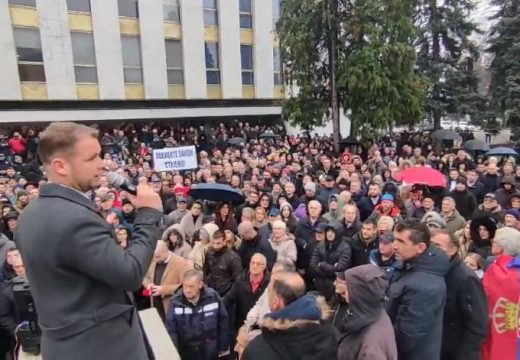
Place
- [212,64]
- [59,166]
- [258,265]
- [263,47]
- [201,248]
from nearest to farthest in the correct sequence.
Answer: [59,166], [258,265], [201,248], [212,64], [263,47]

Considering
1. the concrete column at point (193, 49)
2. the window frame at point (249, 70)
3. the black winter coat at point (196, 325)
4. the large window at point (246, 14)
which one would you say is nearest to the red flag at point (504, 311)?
the black winter coat at point (196, 325)

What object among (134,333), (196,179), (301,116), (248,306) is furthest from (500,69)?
(134,333)

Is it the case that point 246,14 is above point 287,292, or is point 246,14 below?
above

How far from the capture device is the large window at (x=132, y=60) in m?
22.0

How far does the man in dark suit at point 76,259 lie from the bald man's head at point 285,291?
2.96 ft

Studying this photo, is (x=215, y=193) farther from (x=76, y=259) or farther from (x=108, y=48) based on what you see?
(x=108, y=48)

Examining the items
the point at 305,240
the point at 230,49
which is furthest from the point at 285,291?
the point at 230,49

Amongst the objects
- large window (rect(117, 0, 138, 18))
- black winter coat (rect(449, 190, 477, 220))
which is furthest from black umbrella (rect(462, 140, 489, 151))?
large window (rect(117, 0, 138, 18))

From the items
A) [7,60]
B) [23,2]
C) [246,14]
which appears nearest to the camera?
[7,60]

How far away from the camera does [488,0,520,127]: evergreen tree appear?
66.0 ft

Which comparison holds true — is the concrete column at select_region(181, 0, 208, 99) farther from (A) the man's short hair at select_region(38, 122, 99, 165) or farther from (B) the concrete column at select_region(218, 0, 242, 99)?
(A) the man's short hair at select_region(38, 122, 99, 165)

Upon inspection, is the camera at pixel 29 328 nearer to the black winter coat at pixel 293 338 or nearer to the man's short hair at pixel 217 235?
the black winter coat at pixel 293 338

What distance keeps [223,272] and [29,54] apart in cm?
1871

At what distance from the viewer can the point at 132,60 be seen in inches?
878
